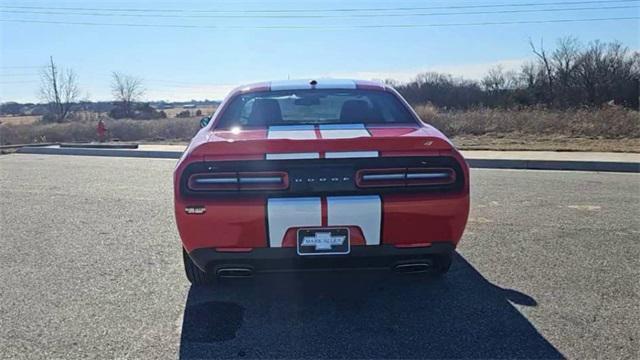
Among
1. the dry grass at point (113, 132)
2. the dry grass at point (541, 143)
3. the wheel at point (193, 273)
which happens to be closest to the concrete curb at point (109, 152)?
the dry grass at point (113, 132)

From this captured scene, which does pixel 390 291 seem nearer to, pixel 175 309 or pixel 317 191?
pixel 317 191

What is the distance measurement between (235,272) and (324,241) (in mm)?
568

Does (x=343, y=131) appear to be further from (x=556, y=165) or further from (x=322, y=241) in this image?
(x=556, y=165)

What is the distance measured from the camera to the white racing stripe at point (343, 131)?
9.86ft

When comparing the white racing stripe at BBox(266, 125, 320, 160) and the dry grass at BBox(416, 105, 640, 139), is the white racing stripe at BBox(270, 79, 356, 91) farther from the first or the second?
the dry grass at BBox(416, 105, 640, 139)

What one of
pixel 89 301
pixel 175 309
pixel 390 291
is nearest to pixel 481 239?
pixel 390 291

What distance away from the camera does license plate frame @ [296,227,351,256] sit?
283 cm

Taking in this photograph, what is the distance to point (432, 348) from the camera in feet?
8.96

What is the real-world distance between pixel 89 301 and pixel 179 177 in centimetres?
128

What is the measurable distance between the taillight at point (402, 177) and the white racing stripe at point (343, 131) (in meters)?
0.26

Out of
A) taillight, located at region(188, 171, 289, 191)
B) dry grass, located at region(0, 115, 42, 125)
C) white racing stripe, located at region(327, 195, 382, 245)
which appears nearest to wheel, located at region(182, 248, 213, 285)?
taillight, located at region(188, 171, 289, 191)

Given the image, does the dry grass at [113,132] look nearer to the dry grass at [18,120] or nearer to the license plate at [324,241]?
the dry grass at [18,120]

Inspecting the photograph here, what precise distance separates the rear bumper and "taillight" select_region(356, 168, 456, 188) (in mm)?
356

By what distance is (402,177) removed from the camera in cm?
291
